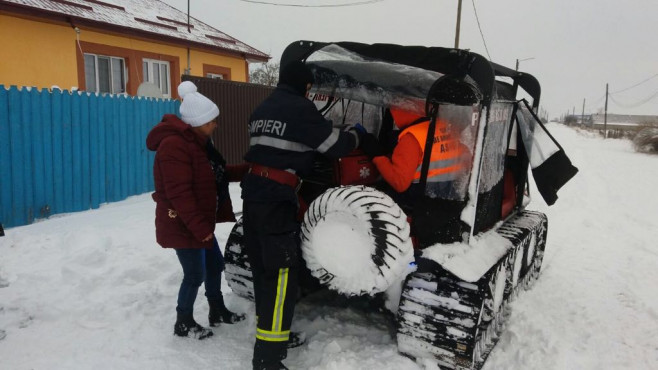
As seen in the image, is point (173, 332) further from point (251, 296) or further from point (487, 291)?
point (487, 291)

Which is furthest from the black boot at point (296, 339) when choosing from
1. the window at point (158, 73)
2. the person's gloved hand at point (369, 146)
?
the window at point (158, 73)

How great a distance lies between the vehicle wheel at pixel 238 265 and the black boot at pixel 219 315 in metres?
0.17

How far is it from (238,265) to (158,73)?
39.9 ft

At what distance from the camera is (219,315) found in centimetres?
368

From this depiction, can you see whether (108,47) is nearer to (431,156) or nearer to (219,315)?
(219,315)

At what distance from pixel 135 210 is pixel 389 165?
17.2 feet

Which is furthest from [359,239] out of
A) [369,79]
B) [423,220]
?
[369,79]

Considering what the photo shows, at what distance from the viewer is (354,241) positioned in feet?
9.25

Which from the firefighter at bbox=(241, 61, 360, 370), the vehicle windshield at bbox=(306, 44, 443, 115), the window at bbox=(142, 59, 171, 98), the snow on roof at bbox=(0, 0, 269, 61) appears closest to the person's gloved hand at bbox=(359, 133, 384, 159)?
the firefighter at bbox=(241, 61, 360, 370)

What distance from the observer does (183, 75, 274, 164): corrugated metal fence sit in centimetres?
1023

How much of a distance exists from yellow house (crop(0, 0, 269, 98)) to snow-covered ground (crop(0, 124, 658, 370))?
5.85m

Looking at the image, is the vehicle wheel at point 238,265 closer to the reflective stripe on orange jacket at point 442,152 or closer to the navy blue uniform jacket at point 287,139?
the navy blue uniform jacket at point 287,139

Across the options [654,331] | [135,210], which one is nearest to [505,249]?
[654,331]

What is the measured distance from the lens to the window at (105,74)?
1245cm
